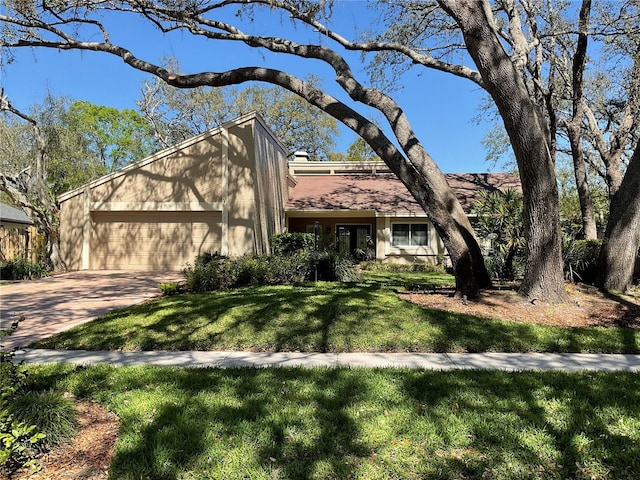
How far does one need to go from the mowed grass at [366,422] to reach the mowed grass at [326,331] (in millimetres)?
1262

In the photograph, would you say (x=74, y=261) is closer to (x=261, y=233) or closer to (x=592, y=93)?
(x=261, y=233)

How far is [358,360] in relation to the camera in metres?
5.43

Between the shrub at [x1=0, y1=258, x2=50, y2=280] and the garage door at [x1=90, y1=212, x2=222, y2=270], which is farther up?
the garage door at [x1=90, y1=212, x2=222, y2=270]

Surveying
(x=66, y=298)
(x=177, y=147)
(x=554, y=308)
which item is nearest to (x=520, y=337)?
(x=554, y=308)

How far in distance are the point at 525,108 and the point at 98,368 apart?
765 centimetres

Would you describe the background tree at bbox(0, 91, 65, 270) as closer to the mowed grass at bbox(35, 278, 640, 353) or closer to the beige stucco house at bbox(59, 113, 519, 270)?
the beige stucco house at bbox(59, 113, 519, 270)

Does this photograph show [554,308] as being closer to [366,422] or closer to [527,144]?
[527,144]

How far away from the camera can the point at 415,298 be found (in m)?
8.59

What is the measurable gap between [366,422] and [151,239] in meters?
15.5

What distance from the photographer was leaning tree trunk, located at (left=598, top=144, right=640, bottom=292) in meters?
8.60

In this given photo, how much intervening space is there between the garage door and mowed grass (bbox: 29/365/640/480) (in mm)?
12127

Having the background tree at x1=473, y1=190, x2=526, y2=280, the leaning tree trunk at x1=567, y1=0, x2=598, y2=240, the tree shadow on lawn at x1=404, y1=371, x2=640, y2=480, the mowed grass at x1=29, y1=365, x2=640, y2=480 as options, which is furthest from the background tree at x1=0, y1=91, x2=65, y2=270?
the leaning tree trunk at x1=567, y1=0, x2=598, y2=240

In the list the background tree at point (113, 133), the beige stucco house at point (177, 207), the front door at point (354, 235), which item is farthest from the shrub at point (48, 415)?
the background tree at point (113, 133)

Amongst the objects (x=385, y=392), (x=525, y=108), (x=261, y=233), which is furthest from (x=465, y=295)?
(x=261, y=233)
